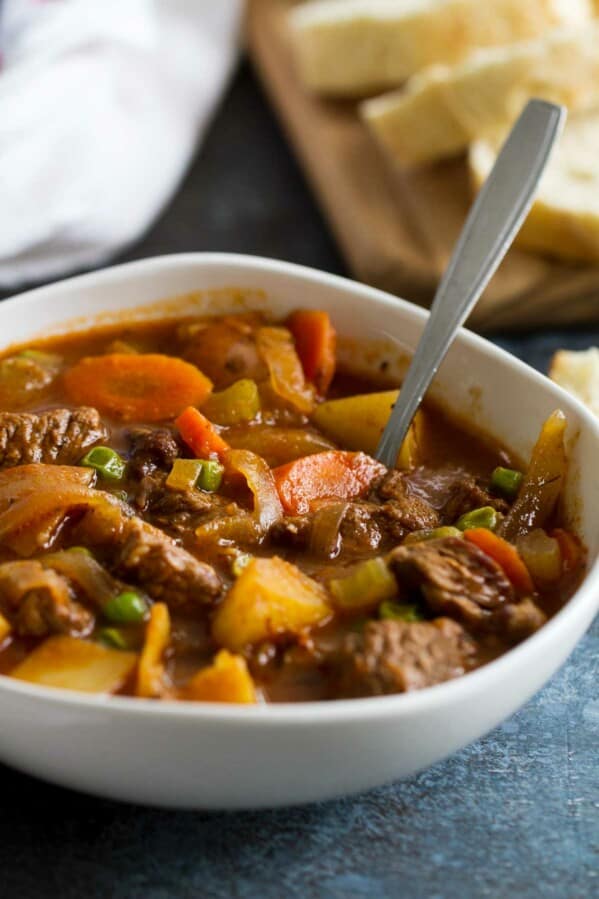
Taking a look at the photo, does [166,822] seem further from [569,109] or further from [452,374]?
[569,109]

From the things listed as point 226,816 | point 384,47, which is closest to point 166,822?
point 226,816

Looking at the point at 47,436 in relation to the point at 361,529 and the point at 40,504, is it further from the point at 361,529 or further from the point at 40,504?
the point at 361,529

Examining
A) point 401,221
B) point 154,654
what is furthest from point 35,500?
point 401,221

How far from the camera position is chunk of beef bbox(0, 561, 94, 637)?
3.02 meters

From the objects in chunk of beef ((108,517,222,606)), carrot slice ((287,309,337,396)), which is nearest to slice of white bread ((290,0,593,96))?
carrot slice ((287,309,337,396))

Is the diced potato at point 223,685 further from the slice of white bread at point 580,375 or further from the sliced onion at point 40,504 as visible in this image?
the slice of white bread at point 580,375

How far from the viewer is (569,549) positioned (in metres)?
3.39

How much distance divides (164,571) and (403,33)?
165 inches

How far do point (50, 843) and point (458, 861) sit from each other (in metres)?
1.05

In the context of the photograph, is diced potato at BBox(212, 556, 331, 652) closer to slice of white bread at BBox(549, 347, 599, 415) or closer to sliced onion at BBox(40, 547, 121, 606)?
sliced onion at BBox(40, 547, 121, 606)

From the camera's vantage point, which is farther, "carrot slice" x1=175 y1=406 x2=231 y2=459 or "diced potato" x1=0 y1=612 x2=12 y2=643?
"carrot slice" x1=175 y1=406 x2=231 y2=459

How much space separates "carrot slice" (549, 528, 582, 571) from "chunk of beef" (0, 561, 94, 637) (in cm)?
136

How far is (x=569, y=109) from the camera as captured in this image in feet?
19.8

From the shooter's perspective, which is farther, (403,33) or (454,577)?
(403,33)
